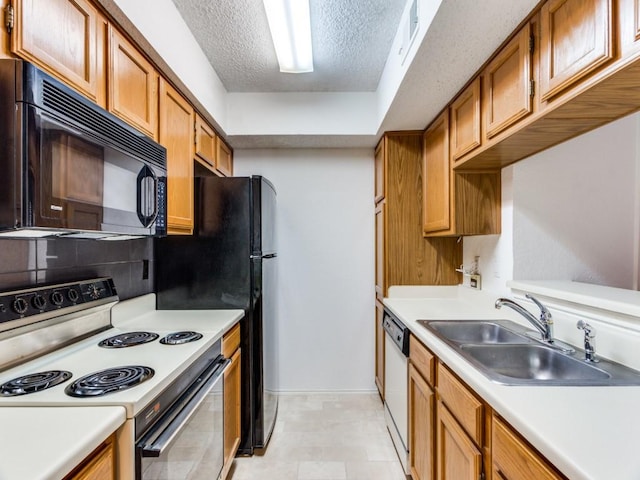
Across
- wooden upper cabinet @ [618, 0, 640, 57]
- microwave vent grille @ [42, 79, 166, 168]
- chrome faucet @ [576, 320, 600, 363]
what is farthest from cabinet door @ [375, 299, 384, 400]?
wooden upper cabinet @ [618, 0, 640, 57]

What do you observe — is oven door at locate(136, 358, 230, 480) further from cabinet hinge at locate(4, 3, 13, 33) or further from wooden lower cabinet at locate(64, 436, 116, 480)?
cabinet hinge at locate(4, 3, 13, 33)

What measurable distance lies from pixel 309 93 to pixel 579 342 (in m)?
2.30

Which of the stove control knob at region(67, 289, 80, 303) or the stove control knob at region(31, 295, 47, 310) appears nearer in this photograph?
the stove control knob at region(31, 295, 47, 310)

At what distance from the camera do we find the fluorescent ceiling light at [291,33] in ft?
5.08

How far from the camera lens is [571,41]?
104 centimetres

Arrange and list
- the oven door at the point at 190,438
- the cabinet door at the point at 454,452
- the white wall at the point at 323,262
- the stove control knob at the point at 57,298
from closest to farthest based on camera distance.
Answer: the oven door at the point at 190,438 < the cabinet door at the point at 454,452 < the stove control knob at the point at 57,298 < the white wall at the point at 323,262

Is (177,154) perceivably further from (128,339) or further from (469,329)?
(469,329)

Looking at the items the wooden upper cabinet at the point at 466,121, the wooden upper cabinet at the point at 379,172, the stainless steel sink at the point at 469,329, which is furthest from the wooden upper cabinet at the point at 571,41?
the wooden upper cabinet at the point at 379,172

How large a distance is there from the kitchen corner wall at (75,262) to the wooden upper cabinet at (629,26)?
2016mm

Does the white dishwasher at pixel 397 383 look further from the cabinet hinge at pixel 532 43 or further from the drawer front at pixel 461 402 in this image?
the cabinet hinge at pixel 532 43

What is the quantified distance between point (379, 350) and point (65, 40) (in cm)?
269

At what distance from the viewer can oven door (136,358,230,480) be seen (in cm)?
97

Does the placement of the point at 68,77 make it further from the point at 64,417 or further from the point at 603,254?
the point at 603,254

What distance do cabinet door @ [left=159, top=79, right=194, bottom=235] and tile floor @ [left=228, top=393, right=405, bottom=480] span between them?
58.3 inches
